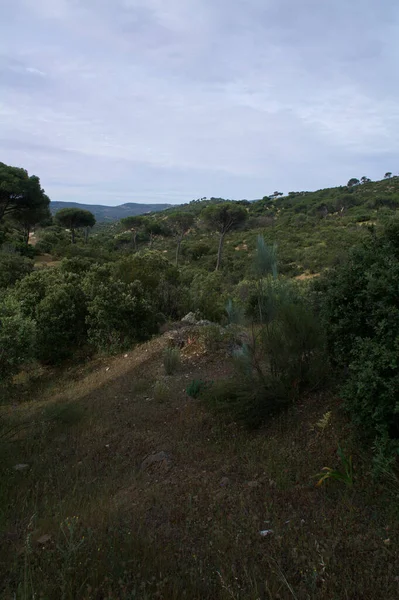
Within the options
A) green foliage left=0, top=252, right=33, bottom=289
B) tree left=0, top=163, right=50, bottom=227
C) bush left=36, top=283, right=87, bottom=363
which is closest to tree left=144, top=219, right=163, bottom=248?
tree left=0, top=163, right=50, bottom=227

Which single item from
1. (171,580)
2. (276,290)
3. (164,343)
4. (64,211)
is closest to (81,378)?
(164,343)

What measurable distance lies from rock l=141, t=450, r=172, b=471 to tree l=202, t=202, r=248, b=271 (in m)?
26.1

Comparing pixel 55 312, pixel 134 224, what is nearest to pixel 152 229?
pixel 134 224

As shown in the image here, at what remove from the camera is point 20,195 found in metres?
23.0

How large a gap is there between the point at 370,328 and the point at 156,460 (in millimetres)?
2762

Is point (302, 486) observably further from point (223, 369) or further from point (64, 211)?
point (64, 211)

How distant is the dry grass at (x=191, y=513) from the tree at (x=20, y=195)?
20.2 meters

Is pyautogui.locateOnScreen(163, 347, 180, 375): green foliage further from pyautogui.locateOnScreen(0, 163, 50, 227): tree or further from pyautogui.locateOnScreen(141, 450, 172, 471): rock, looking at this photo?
pyautogui.locateOnScreen(0, 163, 50, 227): tree

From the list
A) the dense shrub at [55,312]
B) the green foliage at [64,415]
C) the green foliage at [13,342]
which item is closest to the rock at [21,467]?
the green foliage at [64,415]

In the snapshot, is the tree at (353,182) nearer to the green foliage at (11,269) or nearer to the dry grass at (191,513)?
the green foliage at (11,269)

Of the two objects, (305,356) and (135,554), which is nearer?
(135,554)

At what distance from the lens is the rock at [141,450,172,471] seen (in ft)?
14.2

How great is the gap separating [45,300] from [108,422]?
5796 mm

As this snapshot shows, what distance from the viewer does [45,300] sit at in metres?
10.5
